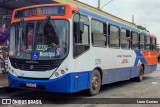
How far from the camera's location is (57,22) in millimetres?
9406

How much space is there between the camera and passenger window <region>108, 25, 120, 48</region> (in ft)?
41.0

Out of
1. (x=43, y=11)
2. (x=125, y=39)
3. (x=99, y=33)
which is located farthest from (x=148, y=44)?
(x=43, y=11)

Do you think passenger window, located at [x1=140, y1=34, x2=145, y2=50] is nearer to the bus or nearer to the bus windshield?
the bus

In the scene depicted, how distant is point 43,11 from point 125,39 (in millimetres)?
5557

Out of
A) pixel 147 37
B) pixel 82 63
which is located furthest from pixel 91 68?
pixel 147 37

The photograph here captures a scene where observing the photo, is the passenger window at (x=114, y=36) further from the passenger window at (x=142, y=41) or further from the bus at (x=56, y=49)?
the passenger window at (x=142, y=41)

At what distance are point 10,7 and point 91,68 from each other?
8904 millimetres

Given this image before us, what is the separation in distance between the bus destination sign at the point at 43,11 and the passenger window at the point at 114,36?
342 centimetres

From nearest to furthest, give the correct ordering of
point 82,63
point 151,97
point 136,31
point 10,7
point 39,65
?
point 39,65, point 82,63, point 151,97, point 136,31, point 10,7

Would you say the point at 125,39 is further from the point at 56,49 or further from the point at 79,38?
the point at 56,49

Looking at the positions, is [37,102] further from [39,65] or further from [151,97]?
[151,97]

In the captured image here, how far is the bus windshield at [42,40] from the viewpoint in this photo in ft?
30.4

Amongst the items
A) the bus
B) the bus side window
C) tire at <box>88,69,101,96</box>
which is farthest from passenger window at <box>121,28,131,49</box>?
the bus side window

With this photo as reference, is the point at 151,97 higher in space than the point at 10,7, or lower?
lower
